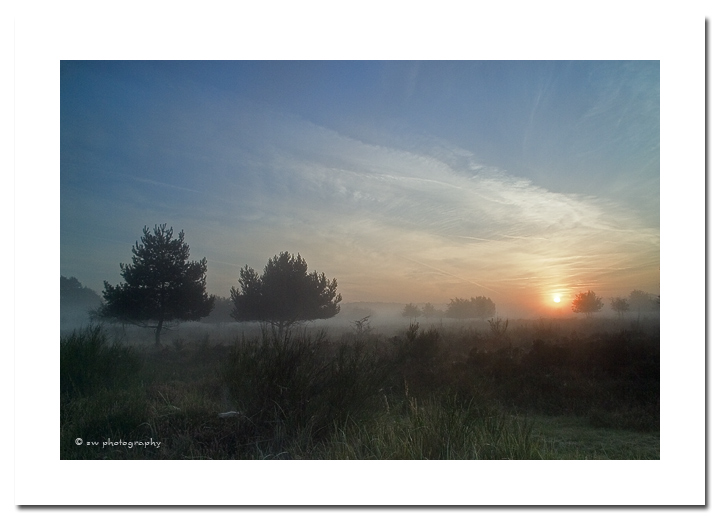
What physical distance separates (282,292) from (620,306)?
10.7 feet

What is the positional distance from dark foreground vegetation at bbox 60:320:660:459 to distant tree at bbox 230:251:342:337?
24cm

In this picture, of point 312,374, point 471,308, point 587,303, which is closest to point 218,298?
point 312,374

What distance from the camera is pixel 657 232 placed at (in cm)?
404

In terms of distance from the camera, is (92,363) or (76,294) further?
(92,363)

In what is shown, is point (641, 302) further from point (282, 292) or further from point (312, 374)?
point (282, 292)

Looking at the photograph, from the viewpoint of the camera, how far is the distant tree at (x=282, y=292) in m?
4.48

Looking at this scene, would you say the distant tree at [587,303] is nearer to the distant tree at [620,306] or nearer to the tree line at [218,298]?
the tree line at [218,298]

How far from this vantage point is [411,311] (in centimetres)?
465

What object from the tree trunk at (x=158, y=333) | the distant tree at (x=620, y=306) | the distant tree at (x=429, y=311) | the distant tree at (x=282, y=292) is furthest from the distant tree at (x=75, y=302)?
the distant tree at (x=620, y=306)

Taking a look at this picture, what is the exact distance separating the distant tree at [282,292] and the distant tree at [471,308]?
1.14 metres

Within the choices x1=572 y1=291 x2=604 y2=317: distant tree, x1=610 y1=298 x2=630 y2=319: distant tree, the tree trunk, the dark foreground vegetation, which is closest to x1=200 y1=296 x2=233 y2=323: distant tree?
the dark foreground vegetation
